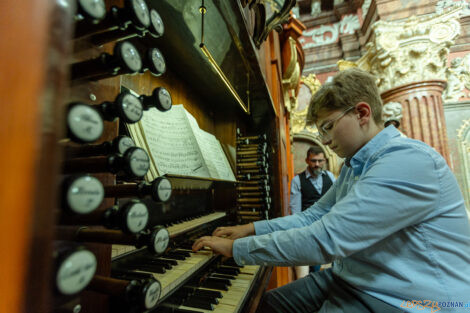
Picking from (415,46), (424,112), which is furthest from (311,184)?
(415,46)

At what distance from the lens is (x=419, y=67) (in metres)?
5.02

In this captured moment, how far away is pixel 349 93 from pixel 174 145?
0.86 metres

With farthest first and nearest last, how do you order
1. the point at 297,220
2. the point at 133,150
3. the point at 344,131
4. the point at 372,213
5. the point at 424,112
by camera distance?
the point at 424,112 → the point at 297,220 → the point at 344,131 → the point at 372,213 → the point at 133,150

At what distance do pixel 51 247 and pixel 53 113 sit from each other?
0.14 metres

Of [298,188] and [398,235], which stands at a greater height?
[298,188]

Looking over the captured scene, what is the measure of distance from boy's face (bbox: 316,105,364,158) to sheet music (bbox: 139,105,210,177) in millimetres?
656

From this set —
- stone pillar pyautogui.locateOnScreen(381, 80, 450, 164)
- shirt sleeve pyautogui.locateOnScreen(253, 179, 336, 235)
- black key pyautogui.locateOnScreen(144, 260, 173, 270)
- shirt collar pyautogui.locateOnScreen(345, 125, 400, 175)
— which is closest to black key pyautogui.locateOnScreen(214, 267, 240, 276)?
shirt sleeve pyautogui.locateOnScreen(253, 179, 336, 235)

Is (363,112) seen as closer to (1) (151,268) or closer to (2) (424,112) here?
(1) (151,268)

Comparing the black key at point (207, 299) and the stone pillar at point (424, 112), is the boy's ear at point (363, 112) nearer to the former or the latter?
the black key at point (207, 299)

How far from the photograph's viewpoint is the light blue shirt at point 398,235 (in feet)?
2.70

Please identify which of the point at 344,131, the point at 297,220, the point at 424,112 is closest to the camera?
the point at 344,131

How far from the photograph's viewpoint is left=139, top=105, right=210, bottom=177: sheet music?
103cm

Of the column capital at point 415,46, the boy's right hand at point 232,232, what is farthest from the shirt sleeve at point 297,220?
the column capital at point 415,46

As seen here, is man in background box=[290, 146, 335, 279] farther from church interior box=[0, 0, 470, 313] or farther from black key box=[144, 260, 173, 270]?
black key box=[144, 260, 173, 270]
